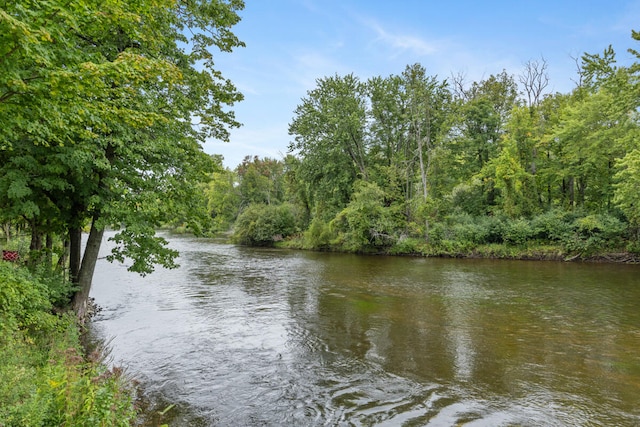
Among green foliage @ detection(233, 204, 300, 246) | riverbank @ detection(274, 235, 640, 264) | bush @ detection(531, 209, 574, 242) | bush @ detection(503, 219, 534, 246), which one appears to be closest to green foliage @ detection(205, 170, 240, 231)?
green foliage @ detection(233, 204, 300, 246)

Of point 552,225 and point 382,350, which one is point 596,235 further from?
point 382,350

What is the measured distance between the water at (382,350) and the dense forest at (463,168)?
10395mm

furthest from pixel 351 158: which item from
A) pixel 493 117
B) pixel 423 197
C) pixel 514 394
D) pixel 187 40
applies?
pixel 514 394

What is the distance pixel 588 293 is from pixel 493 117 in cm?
2238

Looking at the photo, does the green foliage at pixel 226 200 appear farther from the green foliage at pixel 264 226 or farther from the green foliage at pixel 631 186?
the green foliage at pixel 631 186

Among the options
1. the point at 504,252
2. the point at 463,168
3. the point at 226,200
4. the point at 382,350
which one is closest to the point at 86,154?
the point at 382,350

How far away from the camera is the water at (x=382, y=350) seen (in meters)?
6.18

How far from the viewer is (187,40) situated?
10203 mm

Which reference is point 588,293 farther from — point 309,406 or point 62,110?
point 62,110

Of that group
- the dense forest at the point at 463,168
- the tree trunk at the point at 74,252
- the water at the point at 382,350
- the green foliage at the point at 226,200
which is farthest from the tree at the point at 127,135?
the green foliage at the point at 226,200

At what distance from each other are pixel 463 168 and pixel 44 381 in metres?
35.9

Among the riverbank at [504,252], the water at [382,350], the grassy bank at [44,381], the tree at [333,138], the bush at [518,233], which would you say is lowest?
the water at [382,350]

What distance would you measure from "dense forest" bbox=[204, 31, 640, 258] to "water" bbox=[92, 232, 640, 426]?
10395 millimetres

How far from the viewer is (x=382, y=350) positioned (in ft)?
29.6
